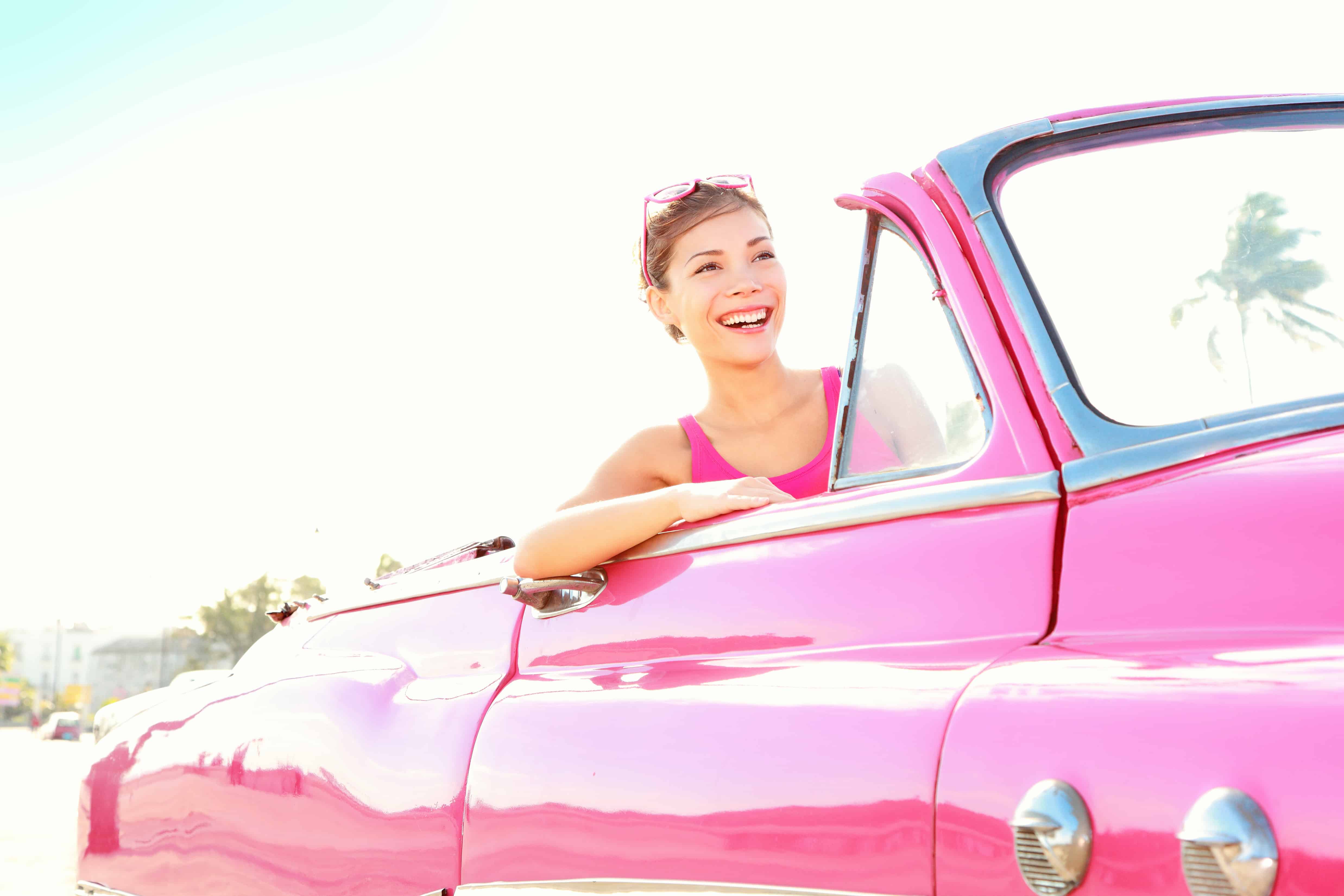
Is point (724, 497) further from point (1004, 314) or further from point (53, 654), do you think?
point (53, 654)

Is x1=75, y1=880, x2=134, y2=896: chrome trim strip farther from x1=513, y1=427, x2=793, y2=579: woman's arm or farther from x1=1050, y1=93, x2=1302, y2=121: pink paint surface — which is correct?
x1=1050, y1=93, x2=1302, y2=121: pink paint surface

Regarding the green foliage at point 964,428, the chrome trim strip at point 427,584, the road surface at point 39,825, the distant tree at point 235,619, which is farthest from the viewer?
the distant tree at point 235,619

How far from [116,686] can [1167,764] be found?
99.1m

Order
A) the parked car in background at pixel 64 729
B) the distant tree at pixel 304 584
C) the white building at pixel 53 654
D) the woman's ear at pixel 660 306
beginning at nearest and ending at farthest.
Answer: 1. the woman's ear at pixel 660 306
2. the distant tree at pixel 304 584
3. the parked car in background at pixel 64 729
4. the white building at pixel 53 654

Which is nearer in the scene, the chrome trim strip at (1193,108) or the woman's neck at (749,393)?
the chrome trim strip at (1193,108)

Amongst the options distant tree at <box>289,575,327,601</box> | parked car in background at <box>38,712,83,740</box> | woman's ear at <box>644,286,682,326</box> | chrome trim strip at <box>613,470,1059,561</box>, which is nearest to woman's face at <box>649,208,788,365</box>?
woman's ear at <box>644,286,682,326</box>

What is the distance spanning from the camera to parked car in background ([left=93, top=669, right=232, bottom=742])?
267 centimetres

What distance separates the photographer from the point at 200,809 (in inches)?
88.7

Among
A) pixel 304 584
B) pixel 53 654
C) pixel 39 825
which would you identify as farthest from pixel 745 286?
Result: pixel 53 654

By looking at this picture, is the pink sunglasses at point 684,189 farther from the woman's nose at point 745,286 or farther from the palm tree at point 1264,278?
the palm tree at point 1264,278

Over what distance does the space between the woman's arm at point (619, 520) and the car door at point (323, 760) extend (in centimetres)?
14

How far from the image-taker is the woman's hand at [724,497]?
5.61ft

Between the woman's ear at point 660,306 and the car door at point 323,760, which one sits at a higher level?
the woman's ear at point 660,306

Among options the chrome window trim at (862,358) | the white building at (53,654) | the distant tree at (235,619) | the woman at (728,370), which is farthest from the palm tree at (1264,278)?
the white building at (53,654)
